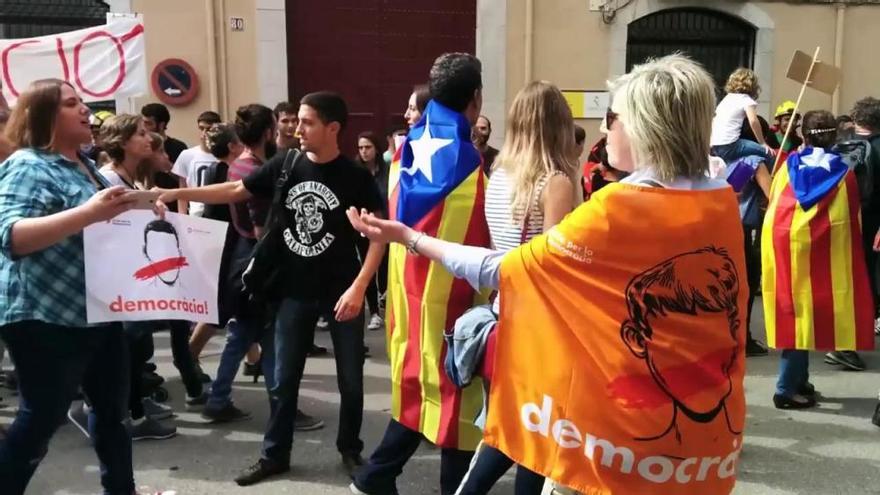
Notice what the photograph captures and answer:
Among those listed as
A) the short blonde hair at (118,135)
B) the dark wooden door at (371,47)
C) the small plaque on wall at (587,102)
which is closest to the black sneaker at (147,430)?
the short blonde hair at (118,135)

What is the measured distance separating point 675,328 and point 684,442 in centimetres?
30

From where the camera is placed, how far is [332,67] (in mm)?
10406

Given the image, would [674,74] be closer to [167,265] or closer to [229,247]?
[167,265]

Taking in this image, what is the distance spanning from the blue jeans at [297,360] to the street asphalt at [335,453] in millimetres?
250

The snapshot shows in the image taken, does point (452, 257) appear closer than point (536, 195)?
Yes

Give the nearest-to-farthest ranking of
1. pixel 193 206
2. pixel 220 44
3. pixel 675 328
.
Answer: pixel 675 328 → pixel 193 206 → pixel 220 44

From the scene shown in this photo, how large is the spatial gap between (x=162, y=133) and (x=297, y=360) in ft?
12.4

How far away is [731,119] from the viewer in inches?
262

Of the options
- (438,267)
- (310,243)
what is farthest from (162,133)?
(438,267)

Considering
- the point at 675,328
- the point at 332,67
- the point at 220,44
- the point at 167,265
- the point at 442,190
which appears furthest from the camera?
the point at 332,67

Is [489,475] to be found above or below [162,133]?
below

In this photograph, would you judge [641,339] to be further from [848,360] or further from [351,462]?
[848,360]

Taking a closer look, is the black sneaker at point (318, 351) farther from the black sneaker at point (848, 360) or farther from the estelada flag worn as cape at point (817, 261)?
the black sneaker at point (848, 360)

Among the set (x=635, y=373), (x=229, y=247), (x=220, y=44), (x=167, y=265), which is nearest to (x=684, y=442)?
(x=635, y=373)
